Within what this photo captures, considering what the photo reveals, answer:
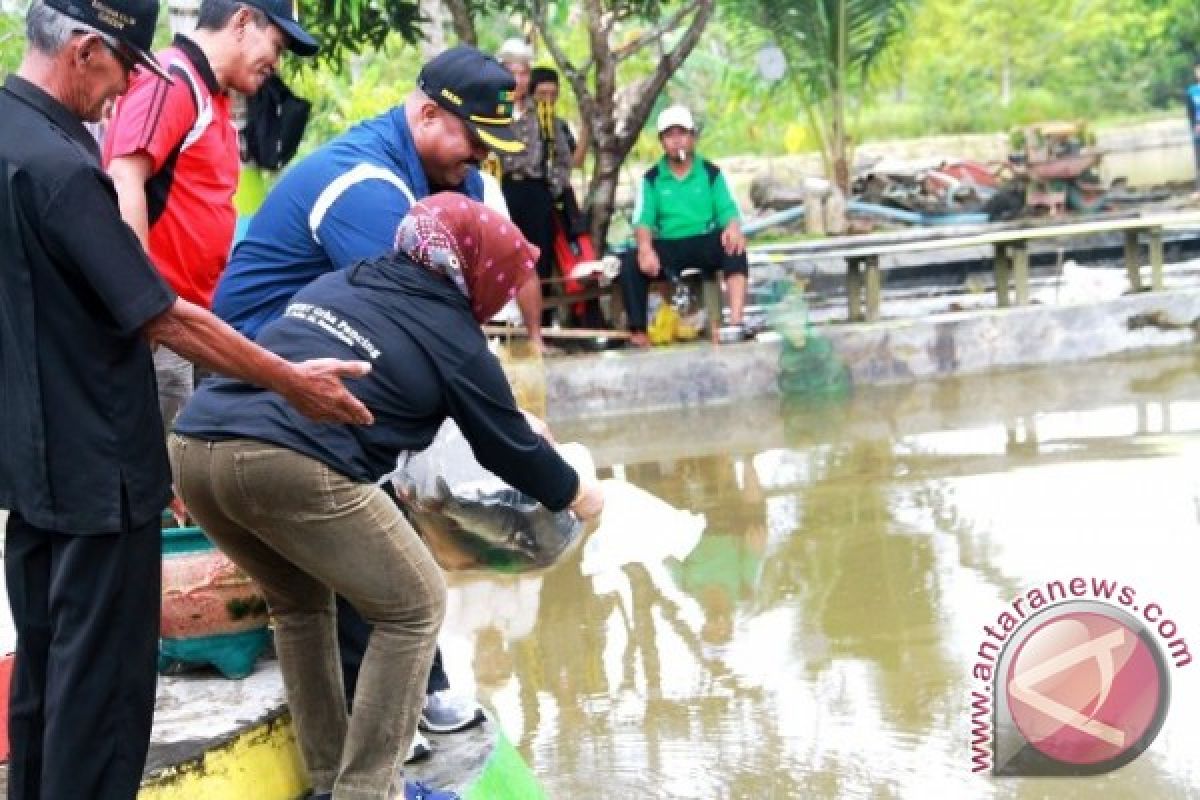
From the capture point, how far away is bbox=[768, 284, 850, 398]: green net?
1001 cm

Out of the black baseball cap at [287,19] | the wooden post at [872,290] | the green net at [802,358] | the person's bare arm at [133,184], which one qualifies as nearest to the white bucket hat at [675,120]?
the green net at [802,358]

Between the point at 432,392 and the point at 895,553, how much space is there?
3.50m

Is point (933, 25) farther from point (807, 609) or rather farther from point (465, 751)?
point (465, 751)

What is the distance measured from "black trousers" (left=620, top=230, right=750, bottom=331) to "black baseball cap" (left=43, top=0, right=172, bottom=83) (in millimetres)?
7203

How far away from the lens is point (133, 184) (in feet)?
12.8

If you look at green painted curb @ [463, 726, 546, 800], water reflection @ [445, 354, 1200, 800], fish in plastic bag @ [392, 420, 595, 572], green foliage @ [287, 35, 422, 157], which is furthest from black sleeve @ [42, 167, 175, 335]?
green foliage @ [287, 35, 422, 157]

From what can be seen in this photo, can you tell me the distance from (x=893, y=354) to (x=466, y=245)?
7.14m

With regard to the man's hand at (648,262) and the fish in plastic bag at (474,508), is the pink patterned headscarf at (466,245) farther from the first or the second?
the man's hand at (648,262)

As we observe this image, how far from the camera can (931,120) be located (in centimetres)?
2934

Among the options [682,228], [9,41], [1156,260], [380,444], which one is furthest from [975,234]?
[380,444]

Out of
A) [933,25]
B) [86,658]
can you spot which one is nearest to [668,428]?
[86,658]

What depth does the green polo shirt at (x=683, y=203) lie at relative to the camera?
33.4 ft

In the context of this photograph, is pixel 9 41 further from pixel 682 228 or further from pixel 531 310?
pixel 682 228

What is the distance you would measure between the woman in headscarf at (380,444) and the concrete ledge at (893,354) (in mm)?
6270
